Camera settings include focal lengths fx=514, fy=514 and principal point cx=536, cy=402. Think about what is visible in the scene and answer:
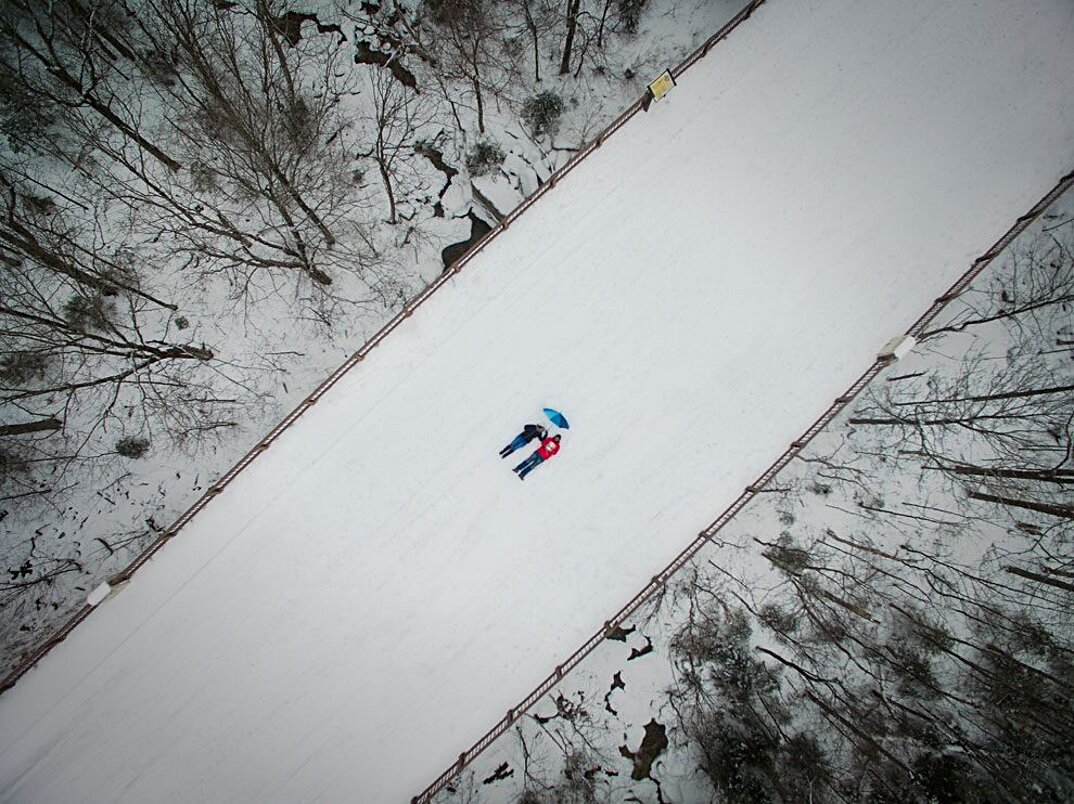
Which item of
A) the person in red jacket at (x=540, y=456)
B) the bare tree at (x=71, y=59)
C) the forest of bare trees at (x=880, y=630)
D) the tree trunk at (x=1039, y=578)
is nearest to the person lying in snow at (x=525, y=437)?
the person in red jacket at (x=540, y=456)

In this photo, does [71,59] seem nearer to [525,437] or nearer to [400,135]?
[400,135]

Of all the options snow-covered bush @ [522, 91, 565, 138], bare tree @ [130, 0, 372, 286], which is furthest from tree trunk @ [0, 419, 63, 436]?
snow-covered bush @ [522, 91, 565, 138]

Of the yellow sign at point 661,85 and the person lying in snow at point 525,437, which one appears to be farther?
the person lying in snow at point 525,437

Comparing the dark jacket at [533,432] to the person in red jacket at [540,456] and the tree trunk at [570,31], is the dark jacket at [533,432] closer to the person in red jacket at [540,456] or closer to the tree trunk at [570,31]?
the person in red jacket at [540,456]

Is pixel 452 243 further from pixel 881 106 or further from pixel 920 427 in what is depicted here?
pixel 920 427

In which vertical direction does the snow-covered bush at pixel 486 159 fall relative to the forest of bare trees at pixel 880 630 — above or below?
above

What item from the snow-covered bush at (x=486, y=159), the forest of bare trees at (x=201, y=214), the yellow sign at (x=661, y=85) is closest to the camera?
the yellow sign at (x=661, y=85)

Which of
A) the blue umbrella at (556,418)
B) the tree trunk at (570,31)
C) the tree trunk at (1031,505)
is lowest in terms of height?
the tree trunk at (1031,505)
